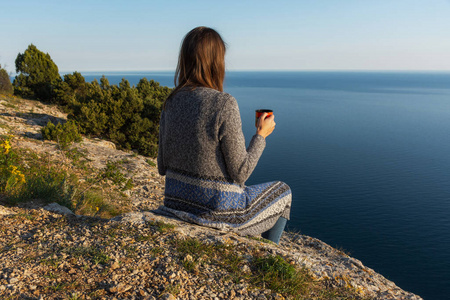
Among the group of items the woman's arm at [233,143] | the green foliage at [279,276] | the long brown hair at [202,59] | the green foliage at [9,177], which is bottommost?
the green foliage at [279,276]

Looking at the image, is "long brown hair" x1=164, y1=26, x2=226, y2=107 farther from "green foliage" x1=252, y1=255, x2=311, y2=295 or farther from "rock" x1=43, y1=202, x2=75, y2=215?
"rock" x1=43, y1=202, x2=75, y2=215

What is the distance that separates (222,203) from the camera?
3535mm

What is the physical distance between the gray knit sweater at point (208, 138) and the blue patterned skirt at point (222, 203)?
11 centimetres

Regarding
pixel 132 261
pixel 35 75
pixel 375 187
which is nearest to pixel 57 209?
pixel 132 261

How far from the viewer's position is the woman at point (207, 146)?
10.7ft

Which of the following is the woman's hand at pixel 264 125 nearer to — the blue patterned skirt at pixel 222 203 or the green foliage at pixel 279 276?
the blue patterned skirt at pixel 222 203

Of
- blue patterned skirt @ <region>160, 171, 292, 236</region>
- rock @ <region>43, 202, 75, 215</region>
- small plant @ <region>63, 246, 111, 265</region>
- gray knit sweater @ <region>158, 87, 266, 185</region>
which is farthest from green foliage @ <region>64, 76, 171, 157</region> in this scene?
gray knit sweater @ <region>158, 87, 266, 185</region>

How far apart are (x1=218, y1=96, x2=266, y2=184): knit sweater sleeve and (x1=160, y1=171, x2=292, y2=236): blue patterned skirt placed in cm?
25

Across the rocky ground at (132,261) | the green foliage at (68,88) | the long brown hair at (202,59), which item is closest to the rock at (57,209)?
the rocky ground at (132,261)

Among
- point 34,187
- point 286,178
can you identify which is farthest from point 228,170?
point 286,178

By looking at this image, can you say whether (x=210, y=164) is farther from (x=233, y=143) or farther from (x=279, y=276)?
(x=279, y=276)

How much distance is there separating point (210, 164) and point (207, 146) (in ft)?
0.65

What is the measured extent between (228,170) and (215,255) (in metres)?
1.03

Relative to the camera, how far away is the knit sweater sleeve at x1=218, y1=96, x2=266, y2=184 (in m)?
3.21
